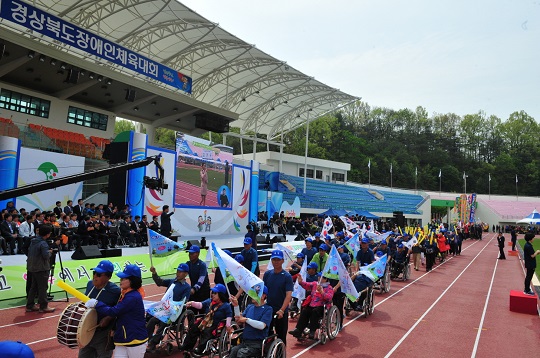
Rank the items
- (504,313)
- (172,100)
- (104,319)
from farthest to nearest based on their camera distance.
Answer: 1. (172,100)
2. (504,313)
3. (104,319)

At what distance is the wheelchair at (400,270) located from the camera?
1559 cm

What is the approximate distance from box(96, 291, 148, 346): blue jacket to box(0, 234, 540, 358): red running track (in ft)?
8.80

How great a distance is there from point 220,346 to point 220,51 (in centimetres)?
2796

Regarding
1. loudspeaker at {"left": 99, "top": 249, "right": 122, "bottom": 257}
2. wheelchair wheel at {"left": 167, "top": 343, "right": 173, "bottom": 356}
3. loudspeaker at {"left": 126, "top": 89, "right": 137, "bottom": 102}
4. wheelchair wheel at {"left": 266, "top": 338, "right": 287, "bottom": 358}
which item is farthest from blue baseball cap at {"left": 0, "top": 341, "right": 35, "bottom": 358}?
loudspeaker at {"left": 126, "top": 89, "right": 137, "bottom": 102}

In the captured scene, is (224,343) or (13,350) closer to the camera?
(13,350)

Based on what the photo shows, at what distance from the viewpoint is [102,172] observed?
5.59 metres

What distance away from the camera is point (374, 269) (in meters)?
9.92

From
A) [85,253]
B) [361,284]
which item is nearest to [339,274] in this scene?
[361,284]

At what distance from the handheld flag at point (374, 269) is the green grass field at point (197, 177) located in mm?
14059

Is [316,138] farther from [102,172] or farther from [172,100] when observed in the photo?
[102,172]

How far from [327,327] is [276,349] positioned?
2453 millimetres

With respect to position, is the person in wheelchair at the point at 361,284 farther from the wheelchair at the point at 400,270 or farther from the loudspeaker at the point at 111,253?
the loudspeaker at the point at 111,253

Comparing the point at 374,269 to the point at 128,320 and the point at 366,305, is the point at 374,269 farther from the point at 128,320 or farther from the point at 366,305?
the point at 128,320

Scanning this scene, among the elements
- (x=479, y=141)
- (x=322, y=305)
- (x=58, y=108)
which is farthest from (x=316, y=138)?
(x=322, y=305)
